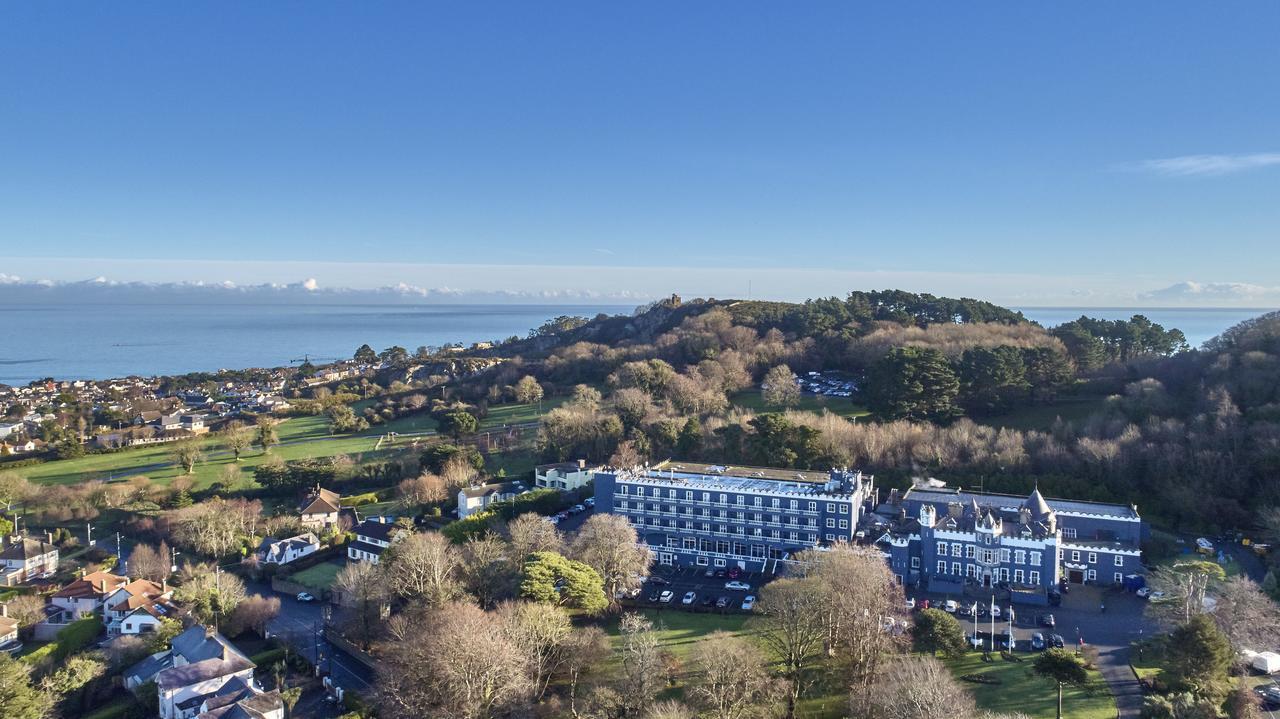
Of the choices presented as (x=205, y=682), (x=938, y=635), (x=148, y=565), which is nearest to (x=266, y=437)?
(x=148, y=565)

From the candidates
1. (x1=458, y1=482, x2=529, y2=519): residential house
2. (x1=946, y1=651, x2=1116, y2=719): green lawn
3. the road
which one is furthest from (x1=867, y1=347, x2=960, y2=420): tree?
the road

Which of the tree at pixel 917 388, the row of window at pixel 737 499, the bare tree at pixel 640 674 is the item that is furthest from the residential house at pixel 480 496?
the tree at pixel 917 388

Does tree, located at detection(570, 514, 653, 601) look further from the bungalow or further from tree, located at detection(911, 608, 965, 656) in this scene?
the bungalow

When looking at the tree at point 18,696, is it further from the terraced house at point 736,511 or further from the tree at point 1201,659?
the tree at point 1201,659

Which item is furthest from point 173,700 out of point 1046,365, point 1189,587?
point 1046,365

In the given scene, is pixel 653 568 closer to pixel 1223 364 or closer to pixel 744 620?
pixel 744 620

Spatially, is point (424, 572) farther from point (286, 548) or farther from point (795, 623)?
point (795, 623)
